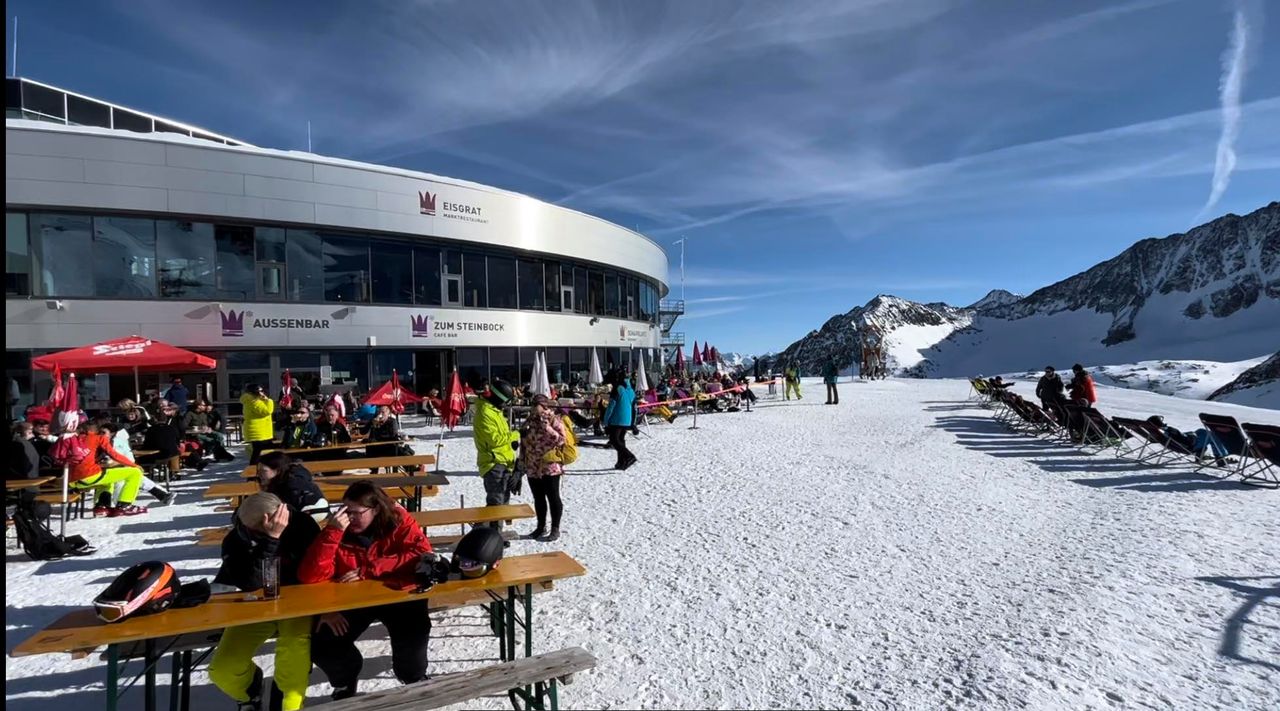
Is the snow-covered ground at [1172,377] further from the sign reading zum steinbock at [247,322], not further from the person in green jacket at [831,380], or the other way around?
the sign reading zum steinbock at [247,322]

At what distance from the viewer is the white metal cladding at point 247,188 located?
52.9 feet

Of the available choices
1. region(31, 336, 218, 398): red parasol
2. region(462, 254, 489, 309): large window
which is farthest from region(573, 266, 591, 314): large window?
region(31, 336, 218, 398): red parasol

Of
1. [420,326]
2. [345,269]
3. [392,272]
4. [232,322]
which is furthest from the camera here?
[420,326]

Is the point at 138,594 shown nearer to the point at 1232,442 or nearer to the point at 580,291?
the point at 1232,442

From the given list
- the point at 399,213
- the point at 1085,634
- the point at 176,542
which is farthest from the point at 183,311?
the point at 1085,634

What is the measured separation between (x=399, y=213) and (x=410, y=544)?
61.0 feet

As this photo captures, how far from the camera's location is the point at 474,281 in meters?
22.5

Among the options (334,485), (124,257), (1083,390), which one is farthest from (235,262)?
(1083,390)

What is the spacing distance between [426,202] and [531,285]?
4948mm

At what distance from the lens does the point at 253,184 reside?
1823 centimetres

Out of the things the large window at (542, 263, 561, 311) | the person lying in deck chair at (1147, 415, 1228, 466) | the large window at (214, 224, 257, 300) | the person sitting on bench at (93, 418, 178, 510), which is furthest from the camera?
the large window at (542, 263, 561, 311)

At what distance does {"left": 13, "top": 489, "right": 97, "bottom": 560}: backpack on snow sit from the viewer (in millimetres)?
6320

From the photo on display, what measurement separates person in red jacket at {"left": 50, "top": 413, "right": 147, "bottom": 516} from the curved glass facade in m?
10.2

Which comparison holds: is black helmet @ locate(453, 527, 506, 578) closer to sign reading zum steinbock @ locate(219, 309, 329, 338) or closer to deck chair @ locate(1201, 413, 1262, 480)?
deck chair @ locate(1201, 413, 1262, 480)
